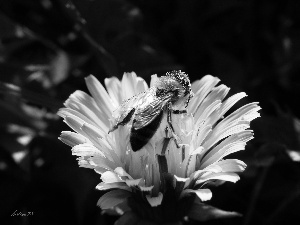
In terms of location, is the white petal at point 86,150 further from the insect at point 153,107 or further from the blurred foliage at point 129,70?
the blurred foliage at point 129,70

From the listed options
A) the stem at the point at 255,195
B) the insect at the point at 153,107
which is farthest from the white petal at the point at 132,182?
the stem at the point at 255,195

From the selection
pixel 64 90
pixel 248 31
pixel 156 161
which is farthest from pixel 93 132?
pixel 248 31

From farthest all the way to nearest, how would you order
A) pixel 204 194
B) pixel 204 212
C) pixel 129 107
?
1. pixel 129 107
2. pixel 204 212
3. pixel 204 194

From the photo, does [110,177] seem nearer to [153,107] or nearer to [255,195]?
[153,107]

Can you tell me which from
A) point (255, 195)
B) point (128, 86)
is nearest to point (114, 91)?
point (128, 86)

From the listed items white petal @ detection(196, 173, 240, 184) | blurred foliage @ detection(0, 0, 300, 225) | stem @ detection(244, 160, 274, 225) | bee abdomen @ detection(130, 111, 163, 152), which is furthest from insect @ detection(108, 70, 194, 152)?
stem @ detection(244, 160, 274, 225)

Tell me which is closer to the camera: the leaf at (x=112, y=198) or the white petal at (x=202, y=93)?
the leaf at (x=112, y=198)

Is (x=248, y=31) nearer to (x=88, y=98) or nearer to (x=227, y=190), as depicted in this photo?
(x=227, y=190)
